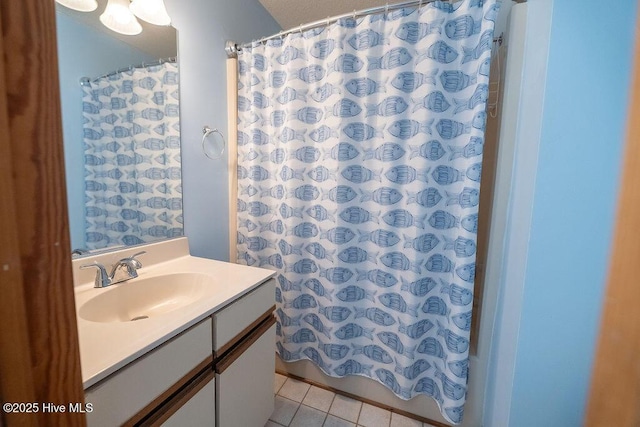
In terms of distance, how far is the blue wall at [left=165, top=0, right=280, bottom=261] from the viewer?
1.23 metres

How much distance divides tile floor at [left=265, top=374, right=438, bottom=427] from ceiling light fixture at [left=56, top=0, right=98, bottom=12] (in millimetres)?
1957

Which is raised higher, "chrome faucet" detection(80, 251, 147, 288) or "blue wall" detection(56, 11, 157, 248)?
"blue wall" detection(56, 11, 157, 248)

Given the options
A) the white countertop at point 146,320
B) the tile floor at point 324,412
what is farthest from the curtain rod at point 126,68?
the tile floor at point 324,412

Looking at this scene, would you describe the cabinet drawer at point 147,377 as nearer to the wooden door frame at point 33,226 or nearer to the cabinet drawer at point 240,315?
the cabinet drawer at point 240,315

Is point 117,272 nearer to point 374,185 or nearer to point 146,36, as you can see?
point 146,36

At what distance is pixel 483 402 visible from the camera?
3.68ft

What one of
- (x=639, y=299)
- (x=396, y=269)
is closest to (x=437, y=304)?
(x=396, y=269)

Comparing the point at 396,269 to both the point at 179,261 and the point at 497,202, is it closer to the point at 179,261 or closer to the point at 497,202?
the point at 497,202

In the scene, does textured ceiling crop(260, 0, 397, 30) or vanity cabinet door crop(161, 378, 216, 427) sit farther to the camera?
textured ceiling crop(260, 0, 397, 30)

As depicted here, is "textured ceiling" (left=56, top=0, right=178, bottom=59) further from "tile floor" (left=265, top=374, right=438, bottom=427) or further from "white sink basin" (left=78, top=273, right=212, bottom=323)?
"tile floor" (left=265, top=374, right=438, bottom=427)

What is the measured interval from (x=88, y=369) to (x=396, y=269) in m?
1.13

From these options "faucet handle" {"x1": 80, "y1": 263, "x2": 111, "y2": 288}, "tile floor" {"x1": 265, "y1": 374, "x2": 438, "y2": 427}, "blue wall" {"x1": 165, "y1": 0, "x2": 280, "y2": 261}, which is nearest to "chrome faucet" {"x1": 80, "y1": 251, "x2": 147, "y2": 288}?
"faucet handle" {"x1": 80, "y1": 263, "x2": 111, "y2": 288}

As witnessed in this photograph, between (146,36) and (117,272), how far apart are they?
1.05 metres

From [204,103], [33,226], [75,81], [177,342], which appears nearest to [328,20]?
[204,103]
